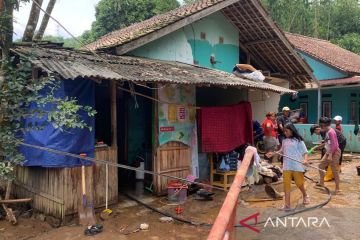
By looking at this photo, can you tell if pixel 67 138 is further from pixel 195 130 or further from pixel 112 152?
pixel 195 130

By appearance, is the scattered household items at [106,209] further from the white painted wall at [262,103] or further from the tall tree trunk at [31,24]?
the white painted wall at [262,103]

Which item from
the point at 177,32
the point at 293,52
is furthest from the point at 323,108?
the point at 177,32

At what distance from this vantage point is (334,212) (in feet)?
24.6

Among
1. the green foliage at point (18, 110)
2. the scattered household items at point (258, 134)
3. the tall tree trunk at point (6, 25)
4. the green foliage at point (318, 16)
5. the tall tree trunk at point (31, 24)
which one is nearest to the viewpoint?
the green foliage at point (18, 110)

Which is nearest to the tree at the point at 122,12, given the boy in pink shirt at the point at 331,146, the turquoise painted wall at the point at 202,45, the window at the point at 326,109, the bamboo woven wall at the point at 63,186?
the window at the point at 326,109

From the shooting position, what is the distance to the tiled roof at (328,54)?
20431mm

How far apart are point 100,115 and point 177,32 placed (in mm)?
3169

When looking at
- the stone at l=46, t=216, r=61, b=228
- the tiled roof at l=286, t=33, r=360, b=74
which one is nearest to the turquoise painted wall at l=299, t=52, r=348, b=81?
the tiled roof at l=286, t=33, r=360, b=74

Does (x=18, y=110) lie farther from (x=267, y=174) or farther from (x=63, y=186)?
(x=267, y=174)

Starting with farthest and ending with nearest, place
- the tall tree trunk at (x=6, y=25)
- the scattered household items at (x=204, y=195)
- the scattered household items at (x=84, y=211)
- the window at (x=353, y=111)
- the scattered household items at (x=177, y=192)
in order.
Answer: the window at (x=353, y=111) → the scattered household items at (x=204, y=195) → the scattered household items at (x=177, y=192) → the scattered household items at (x=84, y=211) → the tall tree trunk at (x=6, y=25)

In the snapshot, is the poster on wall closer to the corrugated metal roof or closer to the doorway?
the corrugated metal roof

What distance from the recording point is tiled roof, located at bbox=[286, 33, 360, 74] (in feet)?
67.0

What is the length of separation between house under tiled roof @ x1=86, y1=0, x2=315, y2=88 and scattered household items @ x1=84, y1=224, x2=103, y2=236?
164 inches

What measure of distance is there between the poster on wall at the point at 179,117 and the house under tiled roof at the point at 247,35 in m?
1.45
